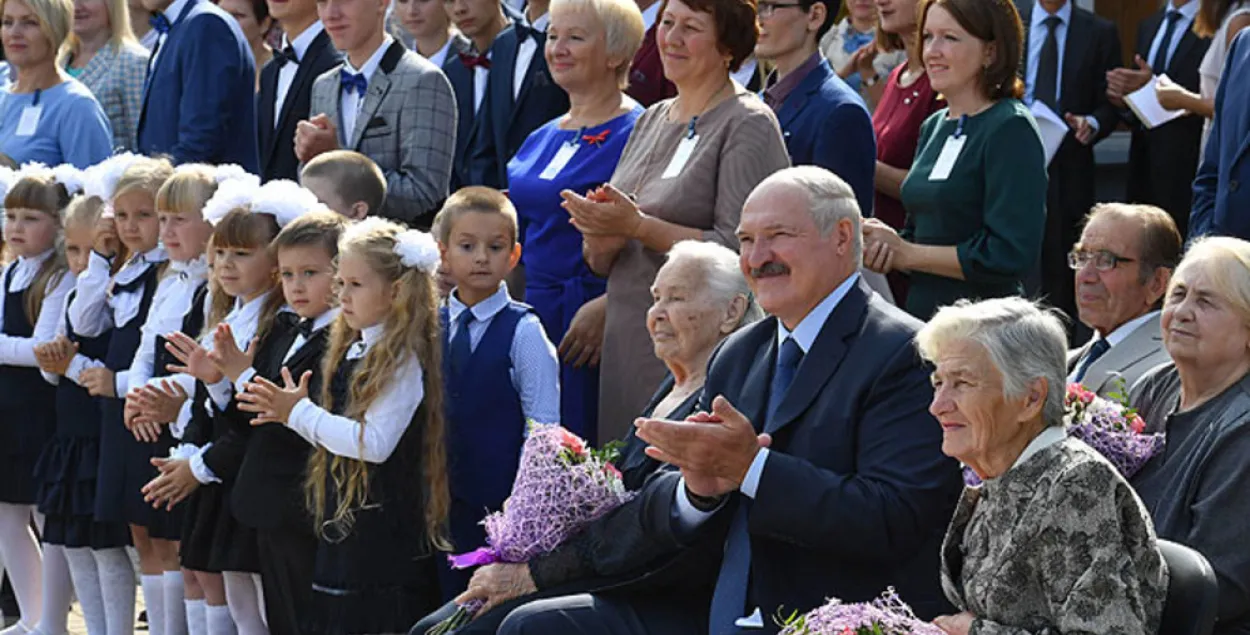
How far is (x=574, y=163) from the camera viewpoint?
22.0ft

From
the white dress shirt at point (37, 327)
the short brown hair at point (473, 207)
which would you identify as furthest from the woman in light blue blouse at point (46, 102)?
the short brown hair at point (473, 207)

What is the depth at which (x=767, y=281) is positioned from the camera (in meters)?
4.77

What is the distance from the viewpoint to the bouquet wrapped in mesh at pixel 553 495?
514 cm

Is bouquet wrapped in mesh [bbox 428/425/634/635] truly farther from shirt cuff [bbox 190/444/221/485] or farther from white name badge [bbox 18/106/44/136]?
white name badge [bbox 18/106/44/136]

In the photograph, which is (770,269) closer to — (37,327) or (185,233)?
(185,233)

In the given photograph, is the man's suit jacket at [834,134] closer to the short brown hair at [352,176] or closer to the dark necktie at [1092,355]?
the dark necktie at [1092,355]

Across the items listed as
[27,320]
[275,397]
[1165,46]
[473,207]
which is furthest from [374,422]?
[1165,46]

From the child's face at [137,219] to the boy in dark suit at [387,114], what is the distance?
60 cm

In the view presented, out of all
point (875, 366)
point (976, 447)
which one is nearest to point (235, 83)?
point (875, 366)

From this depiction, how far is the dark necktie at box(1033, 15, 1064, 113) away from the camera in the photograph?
30.4 ft

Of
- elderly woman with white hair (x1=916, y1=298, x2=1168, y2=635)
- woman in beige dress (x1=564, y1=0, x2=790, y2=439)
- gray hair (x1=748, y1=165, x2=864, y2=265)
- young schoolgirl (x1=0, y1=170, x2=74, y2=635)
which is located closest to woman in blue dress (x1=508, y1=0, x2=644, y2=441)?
woman in beige dress (x1=564, y1=0, x2=790, y2=439)

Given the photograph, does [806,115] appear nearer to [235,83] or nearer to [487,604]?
[487,604]

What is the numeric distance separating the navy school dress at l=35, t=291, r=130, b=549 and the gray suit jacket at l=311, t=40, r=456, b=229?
1.24 m

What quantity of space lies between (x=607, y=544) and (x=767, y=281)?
85 cm
